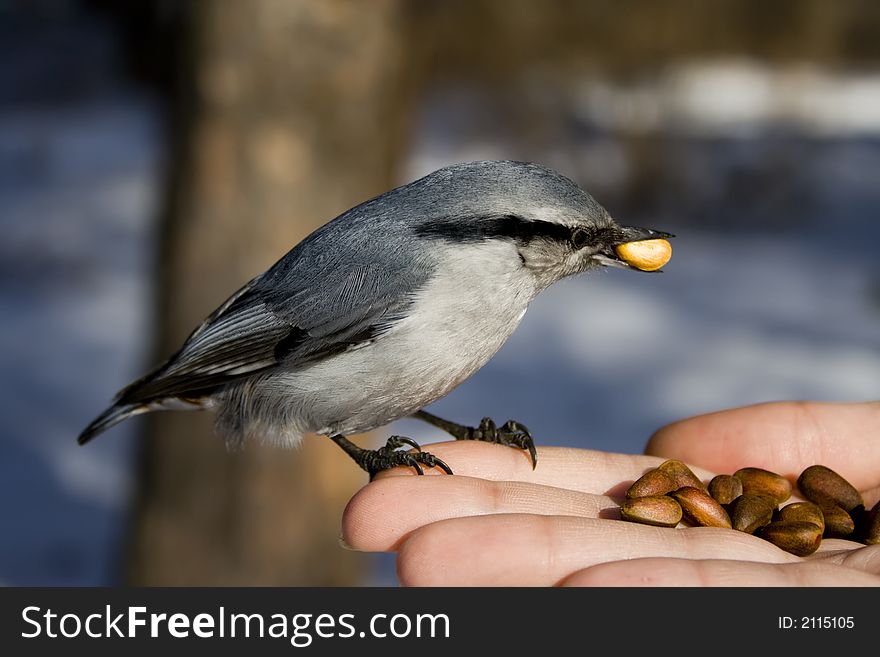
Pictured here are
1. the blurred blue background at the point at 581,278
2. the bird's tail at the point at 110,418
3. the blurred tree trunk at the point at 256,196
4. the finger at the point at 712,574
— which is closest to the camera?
the finger at the point at 712,574

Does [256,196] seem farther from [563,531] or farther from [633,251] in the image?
[563,531]

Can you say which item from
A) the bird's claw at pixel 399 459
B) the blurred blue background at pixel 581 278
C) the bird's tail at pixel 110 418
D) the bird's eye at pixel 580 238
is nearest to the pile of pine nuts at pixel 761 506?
the bird's claw at pixel 399 459

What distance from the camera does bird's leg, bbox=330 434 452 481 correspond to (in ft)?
6.77

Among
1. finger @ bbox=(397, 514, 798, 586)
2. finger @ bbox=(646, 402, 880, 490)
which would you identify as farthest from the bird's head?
finger @ bbox=(646, 402, 880, 490)

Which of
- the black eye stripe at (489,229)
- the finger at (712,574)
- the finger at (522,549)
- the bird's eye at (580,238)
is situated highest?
the bird's eye at (580,238)

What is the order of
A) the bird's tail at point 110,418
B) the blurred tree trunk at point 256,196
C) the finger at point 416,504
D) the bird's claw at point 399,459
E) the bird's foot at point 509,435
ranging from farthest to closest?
the blurred tree trunk at point 256,196 < the bird's tail at point 110,418 < the bird's foot at point 509,435 < the bird's claw at point 399,459 < the finger at point 416,504

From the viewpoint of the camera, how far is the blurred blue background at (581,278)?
18.1 ft

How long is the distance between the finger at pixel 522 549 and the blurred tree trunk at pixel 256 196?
5.89 feet

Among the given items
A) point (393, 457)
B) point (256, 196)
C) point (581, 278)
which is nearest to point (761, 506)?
point (393, 457)

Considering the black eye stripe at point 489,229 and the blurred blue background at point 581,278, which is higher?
the blurred blue background at point 581,278

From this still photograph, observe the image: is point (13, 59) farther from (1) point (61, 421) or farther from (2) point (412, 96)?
(2) point (412, 96)

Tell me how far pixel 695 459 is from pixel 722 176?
6512 mm

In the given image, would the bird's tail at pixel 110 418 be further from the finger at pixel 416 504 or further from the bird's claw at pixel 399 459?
the finger at pixel 416 504

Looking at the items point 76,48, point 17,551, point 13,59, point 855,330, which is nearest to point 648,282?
point 855,330
